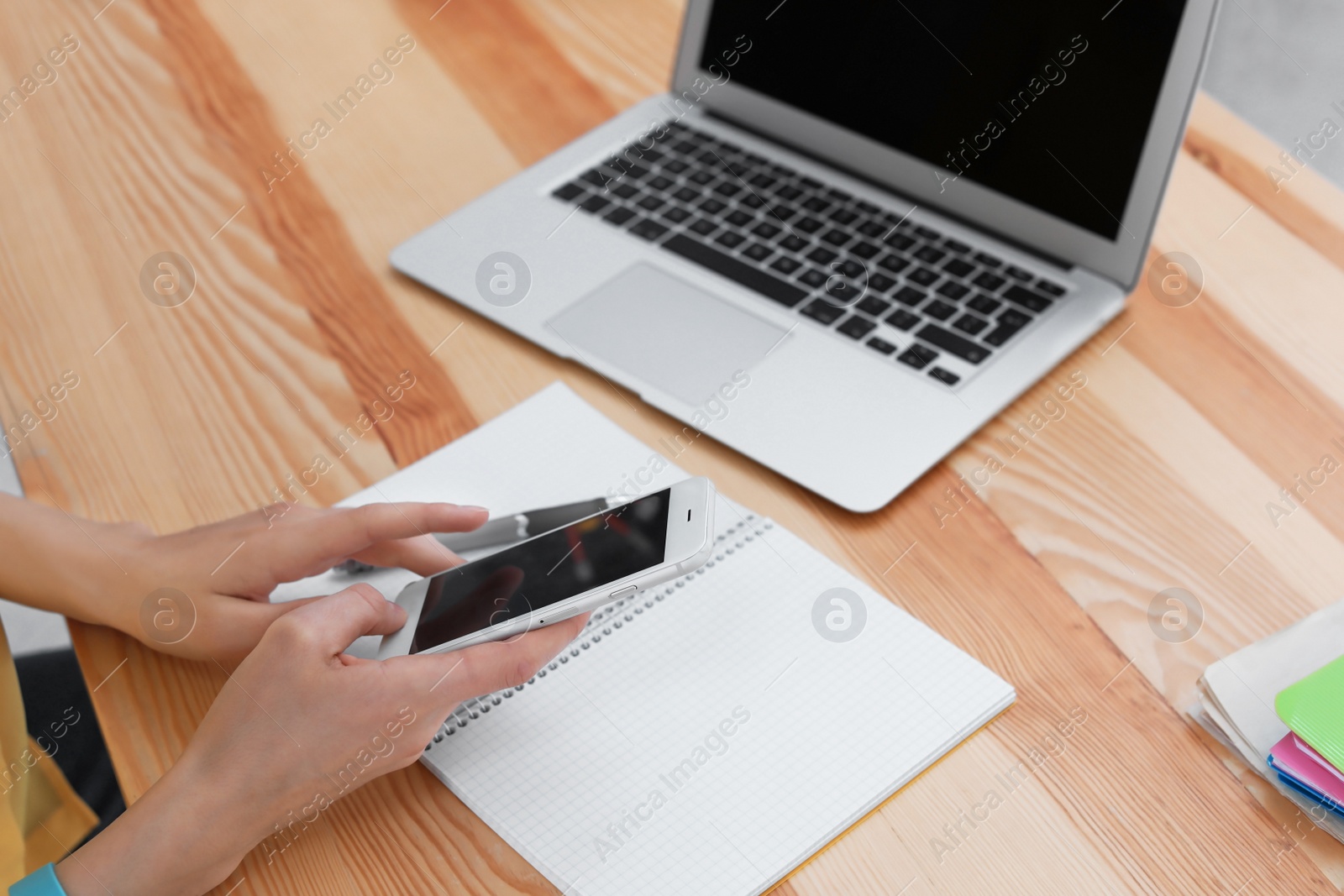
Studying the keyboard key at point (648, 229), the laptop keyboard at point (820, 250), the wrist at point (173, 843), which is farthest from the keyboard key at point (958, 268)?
the wrist at point (173, 843)

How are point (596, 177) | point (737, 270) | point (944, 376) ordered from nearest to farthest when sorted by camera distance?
point (944, 376)
point (737, 270)
point (596, 177)

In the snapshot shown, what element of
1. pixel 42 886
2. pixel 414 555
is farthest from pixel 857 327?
pixel 42 886

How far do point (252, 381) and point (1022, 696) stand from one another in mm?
615

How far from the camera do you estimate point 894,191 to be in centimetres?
98

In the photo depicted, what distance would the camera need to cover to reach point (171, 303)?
37.1 inches

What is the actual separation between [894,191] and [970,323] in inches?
Answer: 7.2

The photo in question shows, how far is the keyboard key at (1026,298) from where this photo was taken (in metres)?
0.86

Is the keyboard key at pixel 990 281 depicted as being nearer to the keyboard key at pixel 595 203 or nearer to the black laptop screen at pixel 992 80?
the black laptop screen at pixel 992 80

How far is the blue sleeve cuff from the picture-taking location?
58 cm

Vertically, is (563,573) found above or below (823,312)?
below

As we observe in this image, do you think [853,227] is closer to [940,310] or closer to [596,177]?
[940,310]

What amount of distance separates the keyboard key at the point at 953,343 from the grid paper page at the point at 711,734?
0.22 meters

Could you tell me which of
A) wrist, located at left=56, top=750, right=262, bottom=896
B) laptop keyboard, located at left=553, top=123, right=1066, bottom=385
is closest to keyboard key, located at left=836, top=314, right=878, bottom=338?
laptop keyboard, located at left=553, top=123, right=1066, bottom=385

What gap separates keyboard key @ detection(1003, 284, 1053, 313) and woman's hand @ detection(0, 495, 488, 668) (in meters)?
0.46
